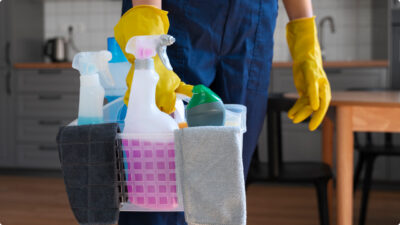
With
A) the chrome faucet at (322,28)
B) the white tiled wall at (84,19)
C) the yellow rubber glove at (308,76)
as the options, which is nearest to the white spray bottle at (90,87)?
the yellow rubber glove at (308,76)

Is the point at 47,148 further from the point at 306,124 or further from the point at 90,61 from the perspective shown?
the point at 90,61

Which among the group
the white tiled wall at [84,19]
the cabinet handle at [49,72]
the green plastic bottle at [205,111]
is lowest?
the green plastic bottle at [205,111]

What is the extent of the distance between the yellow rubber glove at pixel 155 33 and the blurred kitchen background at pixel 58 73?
105 inches

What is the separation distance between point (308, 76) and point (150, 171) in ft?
2.08

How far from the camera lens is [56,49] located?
393 centimetres

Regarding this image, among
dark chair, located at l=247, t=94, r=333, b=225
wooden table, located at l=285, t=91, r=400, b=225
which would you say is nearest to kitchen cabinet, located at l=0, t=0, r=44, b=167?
dark chair, located at l=247, t=94, r=333, b=225

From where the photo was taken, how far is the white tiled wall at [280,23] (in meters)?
3.84

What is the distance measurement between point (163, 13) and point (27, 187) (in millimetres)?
2967

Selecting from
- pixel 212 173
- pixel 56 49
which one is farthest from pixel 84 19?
pixel 212 173

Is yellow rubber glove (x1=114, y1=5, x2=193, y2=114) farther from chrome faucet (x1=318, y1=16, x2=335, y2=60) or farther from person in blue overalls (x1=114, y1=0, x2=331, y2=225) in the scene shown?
chrome faucet (x1=318, y1=16, x2=335, y2=60)

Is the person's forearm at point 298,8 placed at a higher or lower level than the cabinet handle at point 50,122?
higher

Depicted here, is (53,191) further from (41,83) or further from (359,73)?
(359,73)

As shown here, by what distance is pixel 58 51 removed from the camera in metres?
3.94

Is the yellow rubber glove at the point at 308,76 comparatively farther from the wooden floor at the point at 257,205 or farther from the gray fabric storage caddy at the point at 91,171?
the wooden floor at the point at 257,205
